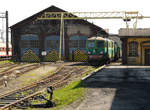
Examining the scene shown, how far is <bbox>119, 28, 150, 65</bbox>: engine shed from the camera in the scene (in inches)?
1008

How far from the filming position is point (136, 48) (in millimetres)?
25875

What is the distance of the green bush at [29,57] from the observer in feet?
123

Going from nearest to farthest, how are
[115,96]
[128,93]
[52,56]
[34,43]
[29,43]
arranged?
[115,96] < [128,93] < [52,56] < [34,43] < [29,43]

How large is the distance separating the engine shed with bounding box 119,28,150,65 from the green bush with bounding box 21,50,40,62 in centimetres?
1554

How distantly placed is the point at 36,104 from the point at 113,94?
345 centimetres

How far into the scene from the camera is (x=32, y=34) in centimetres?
3709

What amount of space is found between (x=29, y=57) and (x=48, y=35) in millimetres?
4466

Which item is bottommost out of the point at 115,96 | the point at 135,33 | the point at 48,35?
the point at 115,96

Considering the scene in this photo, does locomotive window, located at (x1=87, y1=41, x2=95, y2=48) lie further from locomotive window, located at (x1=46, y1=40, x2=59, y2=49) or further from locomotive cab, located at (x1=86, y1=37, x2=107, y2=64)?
locomotive window, located at (x1=46, y1=40, x2=59, y2=49)

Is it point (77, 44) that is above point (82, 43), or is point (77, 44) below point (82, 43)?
below

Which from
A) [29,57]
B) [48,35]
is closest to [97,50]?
[48,35]

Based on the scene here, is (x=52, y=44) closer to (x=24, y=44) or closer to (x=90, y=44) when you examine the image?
(x=24, y=44)

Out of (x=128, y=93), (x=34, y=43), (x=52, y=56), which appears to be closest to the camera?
(x=128, y=93)

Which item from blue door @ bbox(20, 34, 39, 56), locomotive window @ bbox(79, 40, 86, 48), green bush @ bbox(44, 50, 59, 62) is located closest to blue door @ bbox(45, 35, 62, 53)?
green bush @ bbox(44, 50, 59, 62)
